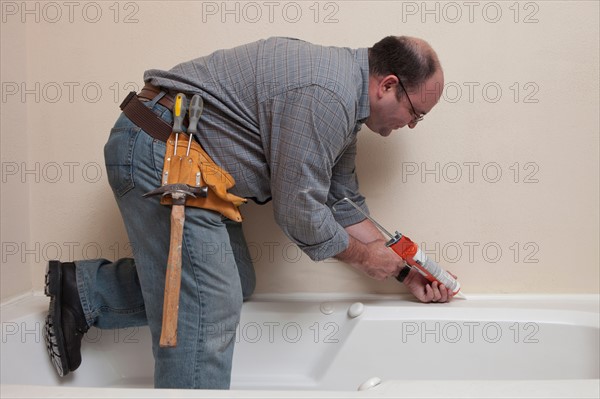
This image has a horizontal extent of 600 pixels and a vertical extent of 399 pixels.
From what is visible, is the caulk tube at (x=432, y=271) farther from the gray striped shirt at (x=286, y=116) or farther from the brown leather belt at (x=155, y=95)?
the brown leather belt at (x=155, y=95)

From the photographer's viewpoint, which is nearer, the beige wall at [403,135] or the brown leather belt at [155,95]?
the brown leather belt at [155,95]

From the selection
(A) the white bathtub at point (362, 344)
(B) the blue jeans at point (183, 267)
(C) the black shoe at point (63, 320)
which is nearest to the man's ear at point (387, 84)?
(B) the blue jeans at point (183, 267)

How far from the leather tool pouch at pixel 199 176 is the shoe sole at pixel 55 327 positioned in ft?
1.25

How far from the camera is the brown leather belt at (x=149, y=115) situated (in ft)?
3.75

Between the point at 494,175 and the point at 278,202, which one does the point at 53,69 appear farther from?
the point at 494,175

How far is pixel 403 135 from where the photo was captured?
152cm

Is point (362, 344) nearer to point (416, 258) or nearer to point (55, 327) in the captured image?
point (416, 258)

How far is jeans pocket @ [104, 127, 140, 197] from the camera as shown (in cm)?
114

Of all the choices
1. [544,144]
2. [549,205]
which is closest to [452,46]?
[544,144]

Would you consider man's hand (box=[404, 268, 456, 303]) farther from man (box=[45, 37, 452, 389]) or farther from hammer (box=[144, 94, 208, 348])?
hammer (box=[144, 94, 208, 348])

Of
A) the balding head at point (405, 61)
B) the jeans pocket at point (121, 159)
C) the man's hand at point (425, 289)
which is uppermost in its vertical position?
the balding head at point (405, 61)

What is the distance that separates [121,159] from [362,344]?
2.33 feet

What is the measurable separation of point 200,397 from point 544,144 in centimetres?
114

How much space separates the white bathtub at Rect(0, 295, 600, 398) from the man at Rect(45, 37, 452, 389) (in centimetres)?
16
